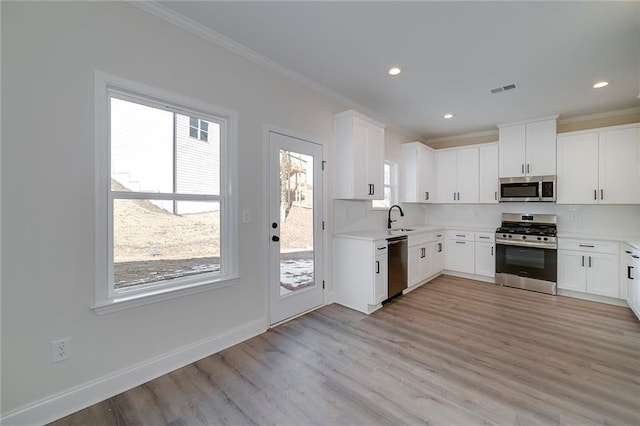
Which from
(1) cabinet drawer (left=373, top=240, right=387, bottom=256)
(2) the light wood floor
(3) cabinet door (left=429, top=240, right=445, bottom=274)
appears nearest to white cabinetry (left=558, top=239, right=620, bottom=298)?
(2) the light wood floor

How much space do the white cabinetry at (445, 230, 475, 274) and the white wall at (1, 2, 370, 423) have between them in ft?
14.9

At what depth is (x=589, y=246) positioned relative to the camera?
3803mm

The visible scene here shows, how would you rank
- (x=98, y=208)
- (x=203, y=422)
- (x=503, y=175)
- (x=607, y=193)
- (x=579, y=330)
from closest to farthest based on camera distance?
(x=203, y=422) → (x=98, y=208) → (x=579, y=330) → (x=607, y=193) → (x=503, y=175)

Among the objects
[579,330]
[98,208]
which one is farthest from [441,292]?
[98,208]

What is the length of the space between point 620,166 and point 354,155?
381cm

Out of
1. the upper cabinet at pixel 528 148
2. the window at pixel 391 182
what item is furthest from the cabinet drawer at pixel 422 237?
the upper cabinet at pixel 528 148

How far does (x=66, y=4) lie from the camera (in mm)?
1700

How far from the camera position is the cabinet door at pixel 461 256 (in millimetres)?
4855

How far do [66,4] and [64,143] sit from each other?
2.90 feet

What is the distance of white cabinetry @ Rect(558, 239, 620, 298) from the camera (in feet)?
12.0

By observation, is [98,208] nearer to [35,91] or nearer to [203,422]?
[35,91]

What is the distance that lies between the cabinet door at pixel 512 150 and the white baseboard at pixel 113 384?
4896 millimetres

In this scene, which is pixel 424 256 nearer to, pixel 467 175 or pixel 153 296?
pixel 467 175

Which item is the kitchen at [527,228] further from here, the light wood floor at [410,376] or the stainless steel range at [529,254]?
the light wood floor at [410,376]
